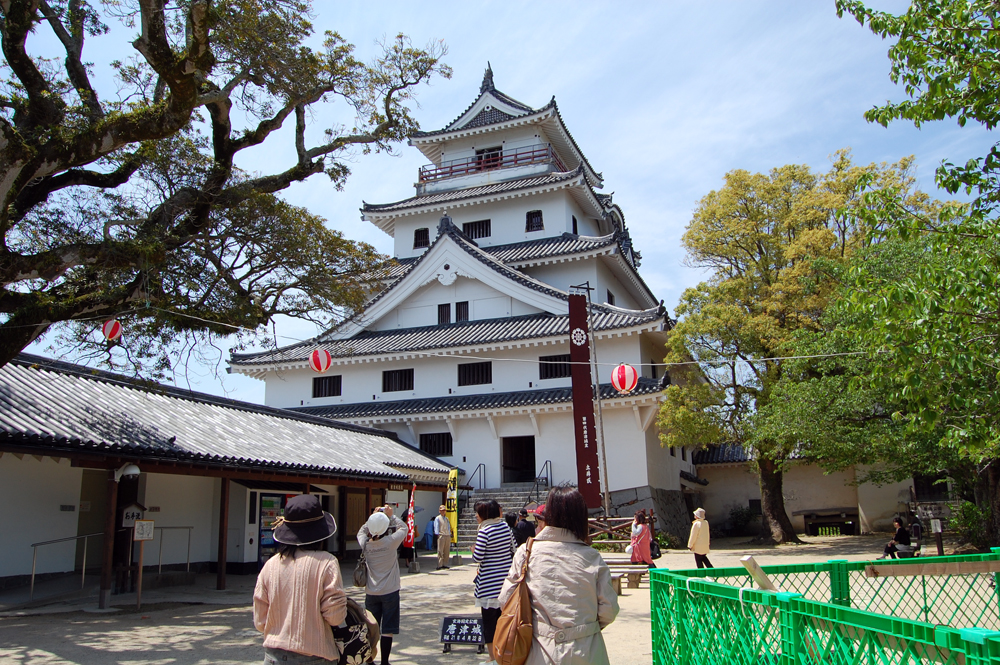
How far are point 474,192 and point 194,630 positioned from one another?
25.0m

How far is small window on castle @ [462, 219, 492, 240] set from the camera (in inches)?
1300

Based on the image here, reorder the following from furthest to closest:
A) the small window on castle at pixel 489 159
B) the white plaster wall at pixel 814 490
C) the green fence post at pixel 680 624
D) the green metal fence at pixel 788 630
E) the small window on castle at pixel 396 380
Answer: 1. the small window on castle at pixel 489 159
2. the white plaster wall at pixel 814 490
3. the small window on castle at pixel 396 380
4. the green fence post at pixel 680 624
5. the green metal fence at pixel 788 630

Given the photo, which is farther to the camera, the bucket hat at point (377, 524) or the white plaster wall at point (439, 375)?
the white plaster wall at point (439, 375)

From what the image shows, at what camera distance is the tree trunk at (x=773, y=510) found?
81.1 feet

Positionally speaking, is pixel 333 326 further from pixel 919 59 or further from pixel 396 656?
pixel 919 59

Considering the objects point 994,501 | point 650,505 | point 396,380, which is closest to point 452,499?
point 650,505

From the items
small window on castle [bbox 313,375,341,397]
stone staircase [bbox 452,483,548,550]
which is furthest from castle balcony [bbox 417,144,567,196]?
stone staircase [bbox 452,483,548,550]

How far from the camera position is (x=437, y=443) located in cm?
2811

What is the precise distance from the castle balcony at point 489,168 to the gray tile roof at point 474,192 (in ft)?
1.53

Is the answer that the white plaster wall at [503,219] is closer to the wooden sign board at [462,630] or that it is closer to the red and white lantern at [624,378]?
the red and white lantern at [624,378]

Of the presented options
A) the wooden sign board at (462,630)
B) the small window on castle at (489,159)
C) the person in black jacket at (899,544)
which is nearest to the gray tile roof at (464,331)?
the small window on castle at (489,159)

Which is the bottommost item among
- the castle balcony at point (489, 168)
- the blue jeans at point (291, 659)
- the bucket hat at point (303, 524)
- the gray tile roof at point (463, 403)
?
the blue jeans at point (291, 659)

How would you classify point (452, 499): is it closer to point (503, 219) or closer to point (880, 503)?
point (503, 219)

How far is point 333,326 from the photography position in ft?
49.5
